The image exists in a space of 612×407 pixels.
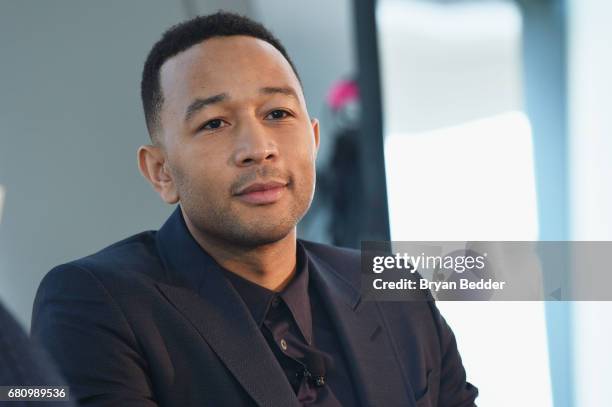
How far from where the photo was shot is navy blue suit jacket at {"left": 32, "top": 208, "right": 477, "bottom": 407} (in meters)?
1.42

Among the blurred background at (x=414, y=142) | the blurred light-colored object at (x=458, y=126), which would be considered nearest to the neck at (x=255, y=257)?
the blurred background at (x=414, y=142)

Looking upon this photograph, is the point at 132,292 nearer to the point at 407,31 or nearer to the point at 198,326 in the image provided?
the point at 198,326

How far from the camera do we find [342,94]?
4.84 meters

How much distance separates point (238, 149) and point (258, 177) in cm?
6

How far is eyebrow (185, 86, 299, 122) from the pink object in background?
10.5ft

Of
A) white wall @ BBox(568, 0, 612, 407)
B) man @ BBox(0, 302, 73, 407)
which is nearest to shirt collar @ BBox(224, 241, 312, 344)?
man @ BBox(0, 302, 73, 407)

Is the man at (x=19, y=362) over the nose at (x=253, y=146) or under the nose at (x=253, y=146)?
under

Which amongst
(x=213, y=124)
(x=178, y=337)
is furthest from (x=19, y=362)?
(x=213, y=124)

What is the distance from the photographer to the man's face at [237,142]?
152 centimetres

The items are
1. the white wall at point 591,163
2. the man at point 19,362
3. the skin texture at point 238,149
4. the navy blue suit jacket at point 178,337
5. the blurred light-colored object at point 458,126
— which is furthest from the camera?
the blurred light-colored object at point 458,126

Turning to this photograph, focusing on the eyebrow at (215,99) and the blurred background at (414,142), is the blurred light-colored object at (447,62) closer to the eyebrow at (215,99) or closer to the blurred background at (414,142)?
the blurred background at (414,142)

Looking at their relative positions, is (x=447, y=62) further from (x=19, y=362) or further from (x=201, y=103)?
(x=19, y=362)

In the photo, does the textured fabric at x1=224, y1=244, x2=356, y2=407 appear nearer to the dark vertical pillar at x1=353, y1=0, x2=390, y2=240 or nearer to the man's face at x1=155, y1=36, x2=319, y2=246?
the man's face at x1=155, y1=36, x2=319, y2=246

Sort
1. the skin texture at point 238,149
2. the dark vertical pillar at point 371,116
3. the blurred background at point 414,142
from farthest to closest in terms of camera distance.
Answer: the dark vertical pillar at point 371,116 < the blurred background at point 414,142 < the skin texture at point 238,149
